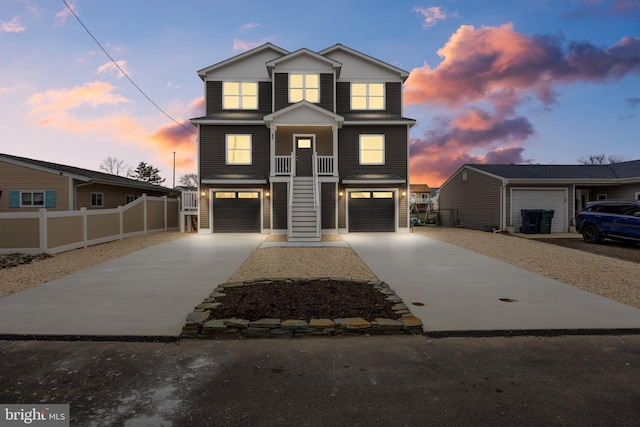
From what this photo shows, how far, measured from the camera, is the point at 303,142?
18656 mm

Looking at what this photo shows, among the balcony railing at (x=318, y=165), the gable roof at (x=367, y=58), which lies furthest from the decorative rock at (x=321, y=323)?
the gable roof at (x=367, y=58)

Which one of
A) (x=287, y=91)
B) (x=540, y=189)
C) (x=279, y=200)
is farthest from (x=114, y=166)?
(x=540, y=189)

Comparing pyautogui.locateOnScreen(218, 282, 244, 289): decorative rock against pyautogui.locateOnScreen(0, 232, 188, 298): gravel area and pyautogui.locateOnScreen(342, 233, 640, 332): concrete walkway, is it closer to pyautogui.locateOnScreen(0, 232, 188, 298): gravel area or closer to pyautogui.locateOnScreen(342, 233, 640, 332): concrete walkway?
pyautogui.locateOnScreen(342, 233, 640, 332): concrete walkway

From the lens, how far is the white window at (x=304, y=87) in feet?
59.4

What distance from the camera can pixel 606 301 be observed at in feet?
18.3

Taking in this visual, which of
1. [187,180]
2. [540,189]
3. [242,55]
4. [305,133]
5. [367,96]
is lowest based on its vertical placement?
[540,189]

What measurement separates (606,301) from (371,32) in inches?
735

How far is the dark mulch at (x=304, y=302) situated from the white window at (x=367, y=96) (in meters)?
14.4

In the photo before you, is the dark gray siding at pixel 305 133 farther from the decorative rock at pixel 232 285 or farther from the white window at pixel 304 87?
the decorative rock at pixel 232 285

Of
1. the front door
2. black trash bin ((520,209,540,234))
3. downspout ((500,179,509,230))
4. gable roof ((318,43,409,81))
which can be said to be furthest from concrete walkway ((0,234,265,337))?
black trash bin ((520,209,540,234))

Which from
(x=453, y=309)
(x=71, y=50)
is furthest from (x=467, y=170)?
(x=71, y=50)

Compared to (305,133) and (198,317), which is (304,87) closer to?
(305,133)

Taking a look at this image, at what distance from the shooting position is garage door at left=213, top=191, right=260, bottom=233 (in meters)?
18.0

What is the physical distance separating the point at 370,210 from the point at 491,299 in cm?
1264
